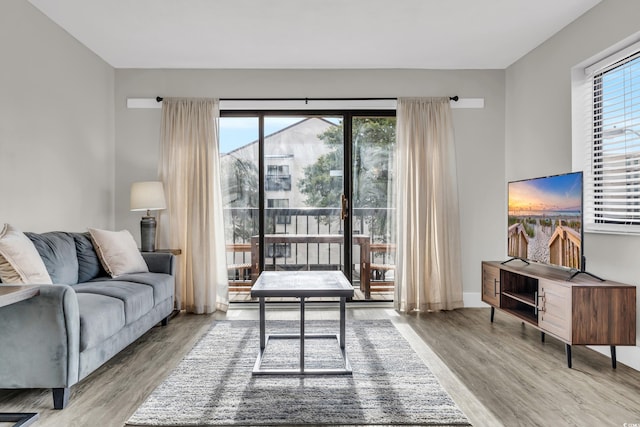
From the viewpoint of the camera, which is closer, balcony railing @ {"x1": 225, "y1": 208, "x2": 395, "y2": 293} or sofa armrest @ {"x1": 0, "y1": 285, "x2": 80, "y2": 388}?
sofa armrest @ {"x1": 0, "y1": 285, "x2": 80, "y2": 388}

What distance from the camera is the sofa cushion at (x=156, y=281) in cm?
344

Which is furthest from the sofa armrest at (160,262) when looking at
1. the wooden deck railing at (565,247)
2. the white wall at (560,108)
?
the white wall at (560,108)

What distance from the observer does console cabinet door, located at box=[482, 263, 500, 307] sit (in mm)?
3861

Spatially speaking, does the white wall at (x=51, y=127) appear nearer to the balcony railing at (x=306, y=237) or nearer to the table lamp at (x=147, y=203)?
the table lamp at (x=147, y=203)

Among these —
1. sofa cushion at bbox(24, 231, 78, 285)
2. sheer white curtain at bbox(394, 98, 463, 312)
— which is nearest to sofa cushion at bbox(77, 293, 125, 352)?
sofa cushion at bbox(24, 231, 78, 285)

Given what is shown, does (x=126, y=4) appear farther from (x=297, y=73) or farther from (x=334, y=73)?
(x=334, y=73)

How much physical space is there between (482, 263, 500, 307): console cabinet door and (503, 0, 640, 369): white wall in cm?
80

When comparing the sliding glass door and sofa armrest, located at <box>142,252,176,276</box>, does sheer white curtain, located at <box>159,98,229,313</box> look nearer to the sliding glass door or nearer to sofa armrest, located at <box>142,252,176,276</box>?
the sliding glass door

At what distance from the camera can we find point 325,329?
146 inches

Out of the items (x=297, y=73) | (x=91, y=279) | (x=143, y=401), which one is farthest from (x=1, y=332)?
(x=297, y=73)

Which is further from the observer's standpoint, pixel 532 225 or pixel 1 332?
pixel 532 225

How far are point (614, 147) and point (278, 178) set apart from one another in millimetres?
3158

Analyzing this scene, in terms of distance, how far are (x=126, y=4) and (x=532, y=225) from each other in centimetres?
378

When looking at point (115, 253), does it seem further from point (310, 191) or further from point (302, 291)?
point (310, 191)
